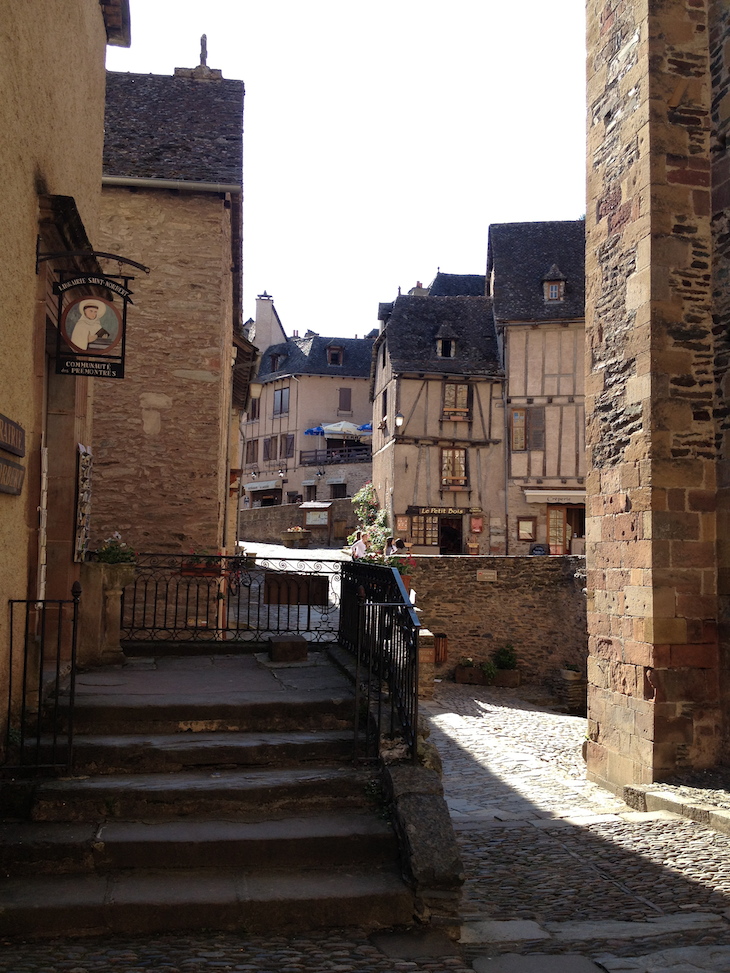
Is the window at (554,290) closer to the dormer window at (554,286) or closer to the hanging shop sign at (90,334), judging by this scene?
the dormer window at (554,286)

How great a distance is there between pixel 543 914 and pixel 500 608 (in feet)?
53.9

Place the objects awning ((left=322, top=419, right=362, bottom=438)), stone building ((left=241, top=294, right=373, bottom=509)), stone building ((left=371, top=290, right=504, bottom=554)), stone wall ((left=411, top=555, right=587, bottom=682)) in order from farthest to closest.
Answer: stone building ((left=241, top=294, right=373, bottom=509)), awning ((left=322, top=419, right=362, bottom=438)), stone building ((left=371, top=290, right=504, bottom=554)), stone wall ((left=411, top=555, right=587, bottom=682))

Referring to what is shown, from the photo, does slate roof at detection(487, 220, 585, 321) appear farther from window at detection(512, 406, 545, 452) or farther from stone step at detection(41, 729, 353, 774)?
stone step at detection(41, 729, 353, 774)

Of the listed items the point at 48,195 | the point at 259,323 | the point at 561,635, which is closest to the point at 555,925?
the point at 48,195

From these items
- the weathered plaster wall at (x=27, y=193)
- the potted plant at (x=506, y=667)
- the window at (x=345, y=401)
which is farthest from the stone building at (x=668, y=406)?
the window at (x=345, y=401)

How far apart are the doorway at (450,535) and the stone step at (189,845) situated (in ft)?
77.4

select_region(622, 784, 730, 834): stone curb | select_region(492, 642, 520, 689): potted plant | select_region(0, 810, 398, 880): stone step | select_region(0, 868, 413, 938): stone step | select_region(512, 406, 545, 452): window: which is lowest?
select_region(492, 642, 520, 689): potted plant

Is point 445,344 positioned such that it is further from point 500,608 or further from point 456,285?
point 500,608

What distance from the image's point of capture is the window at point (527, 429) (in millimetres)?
27562

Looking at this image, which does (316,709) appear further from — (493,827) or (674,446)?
(674,446)

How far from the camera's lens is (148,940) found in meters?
3.88

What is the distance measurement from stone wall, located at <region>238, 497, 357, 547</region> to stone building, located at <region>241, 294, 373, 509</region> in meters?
3.73

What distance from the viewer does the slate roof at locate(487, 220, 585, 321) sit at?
2761cm

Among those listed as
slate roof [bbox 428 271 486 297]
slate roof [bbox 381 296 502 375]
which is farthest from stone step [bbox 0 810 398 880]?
slate roof [bbox 428 271 486 297]
